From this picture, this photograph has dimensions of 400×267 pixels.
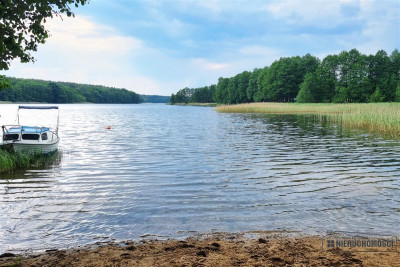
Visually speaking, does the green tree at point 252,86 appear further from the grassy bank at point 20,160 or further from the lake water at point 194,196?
the grassy bank at point 20,160

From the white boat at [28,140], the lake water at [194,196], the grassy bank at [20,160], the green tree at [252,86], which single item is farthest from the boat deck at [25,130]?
the green tree at [252,86]

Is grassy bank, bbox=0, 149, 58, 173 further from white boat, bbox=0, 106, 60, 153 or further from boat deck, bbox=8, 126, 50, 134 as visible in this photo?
boat deck, bbox=8, 126, 50, 134

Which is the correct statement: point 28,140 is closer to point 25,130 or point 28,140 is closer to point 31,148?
point 31,148

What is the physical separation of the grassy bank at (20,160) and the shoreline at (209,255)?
1043 centimetres

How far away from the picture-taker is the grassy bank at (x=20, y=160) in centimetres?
1530

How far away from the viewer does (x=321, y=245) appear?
652 cm

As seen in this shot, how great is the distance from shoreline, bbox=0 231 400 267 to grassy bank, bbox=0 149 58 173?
411 inches

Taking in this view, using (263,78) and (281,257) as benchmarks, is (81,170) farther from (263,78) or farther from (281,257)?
(263,78)

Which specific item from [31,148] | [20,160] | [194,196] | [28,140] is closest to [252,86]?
[28,140]

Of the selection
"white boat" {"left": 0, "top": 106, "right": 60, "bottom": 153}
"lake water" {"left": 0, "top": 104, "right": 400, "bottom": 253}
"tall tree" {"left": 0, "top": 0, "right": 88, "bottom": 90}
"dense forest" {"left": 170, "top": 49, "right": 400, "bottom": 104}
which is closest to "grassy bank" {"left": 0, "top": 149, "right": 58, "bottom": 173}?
"white boat" {"left": 0, "top": 106, "right": 60, "bottom": 153}

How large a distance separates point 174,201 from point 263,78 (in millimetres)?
127223

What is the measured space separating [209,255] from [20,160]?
13.9 metres

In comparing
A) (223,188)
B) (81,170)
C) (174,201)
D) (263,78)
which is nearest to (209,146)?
(81,170)

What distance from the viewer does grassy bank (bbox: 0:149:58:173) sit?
15.3 metres
